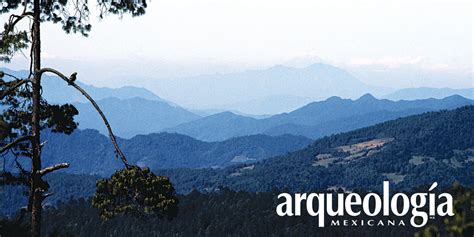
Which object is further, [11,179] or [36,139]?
[11,179]

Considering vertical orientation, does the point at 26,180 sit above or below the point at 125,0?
below

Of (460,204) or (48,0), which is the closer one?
(460,204)

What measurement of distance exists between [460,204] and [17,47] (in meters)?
23.3

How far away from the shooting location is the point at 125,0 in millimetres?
31844

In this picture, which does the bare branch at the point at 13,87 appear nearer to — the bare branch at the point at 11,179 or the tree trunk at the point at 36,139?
the tree trunk at the point at 36,139

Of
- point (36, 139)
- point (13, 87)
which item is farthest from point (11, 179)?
point (13, 87)

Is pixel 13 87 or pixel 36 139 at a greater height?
pixel 13 87

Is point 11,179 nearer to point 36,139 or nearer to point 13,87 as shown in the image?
point 36,139

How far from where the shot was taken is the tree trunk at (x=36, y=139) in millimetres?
28672

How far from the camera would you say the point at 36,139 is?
2911cm

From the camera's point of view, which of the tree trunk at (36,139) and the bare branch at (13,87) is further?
the bare branch at (13,87)

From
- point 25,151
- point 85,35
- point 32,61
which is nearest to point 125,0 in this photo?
point 85,35

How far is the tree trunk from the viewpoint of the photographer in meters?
28.7

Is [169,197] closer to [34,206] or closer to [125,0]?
[34,206]
